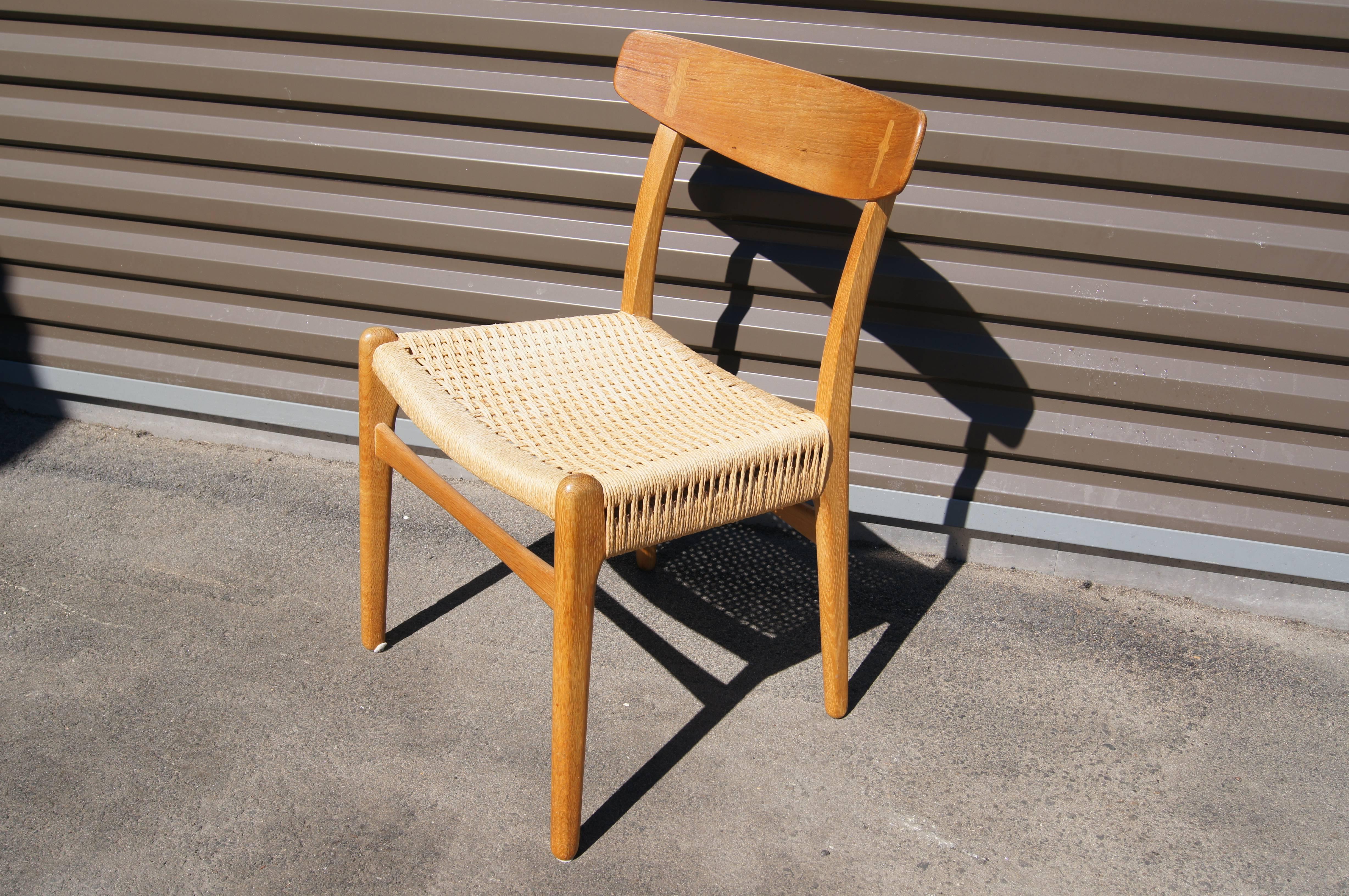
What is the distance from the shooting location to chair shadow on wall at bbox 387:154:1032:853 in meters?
1.96

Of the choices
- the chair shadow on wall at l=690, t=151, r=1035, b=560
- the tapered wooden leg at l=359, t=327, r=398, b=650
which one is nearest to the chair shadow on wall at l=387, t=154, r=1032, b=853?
the chair shadow on wall at l=690, t=151, r=1035, b=560

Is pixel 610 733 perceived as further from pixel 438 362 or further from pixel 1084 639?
pixel 1084 639

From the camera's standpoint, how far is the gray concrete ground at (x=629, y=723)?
1.43 metres

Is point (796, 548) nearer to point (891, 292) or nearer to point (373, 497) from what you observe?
point (891, 292)

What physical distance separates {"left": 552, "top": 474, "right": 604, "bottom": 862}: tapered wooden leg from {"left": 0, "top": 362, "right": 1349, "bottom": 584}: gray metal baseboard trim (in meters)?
0.99

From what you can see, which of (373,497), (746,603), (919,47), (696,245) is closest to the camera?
(373,497)

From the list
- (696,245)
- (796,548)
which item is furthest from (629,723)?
(696,245)

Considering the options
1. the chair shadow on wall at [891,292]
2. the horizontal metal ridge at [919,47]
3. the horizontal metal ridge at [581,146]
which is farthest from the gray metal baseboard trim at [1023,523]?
the horizontal metal ridge at [919,47]

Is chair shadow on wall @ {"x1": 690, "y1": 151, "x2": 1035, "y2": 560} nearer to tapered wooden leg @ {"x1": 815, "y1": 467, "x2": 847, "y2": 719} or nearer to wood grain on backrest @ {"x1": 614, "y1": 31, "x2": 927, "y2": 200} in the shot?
wood grain on backrest @ {"x1": 614, "y1": 31, "x2": 927, "y2": 200}

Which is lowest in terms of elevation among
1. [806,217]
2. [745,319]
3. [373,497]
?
[373,497]

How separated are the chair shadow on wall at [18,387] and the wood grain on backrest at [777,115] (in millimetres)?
1805

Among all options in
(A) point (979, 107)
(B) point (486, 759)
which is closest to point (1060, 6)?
(A) point (979, 107)

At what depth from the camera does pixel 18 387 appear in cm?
260

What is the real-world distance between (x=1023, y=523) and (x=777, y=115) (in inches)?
45.8
